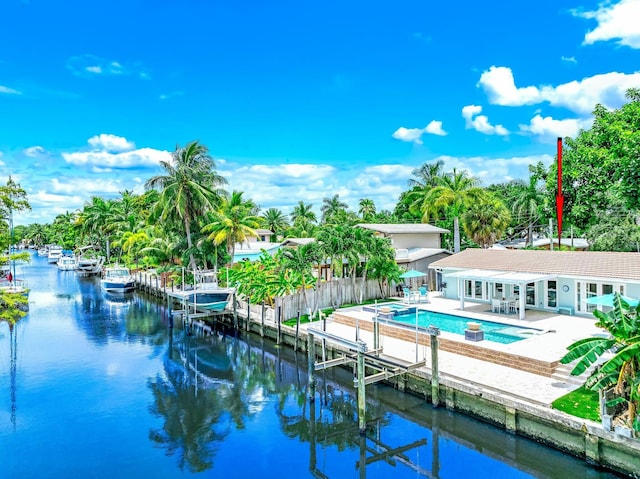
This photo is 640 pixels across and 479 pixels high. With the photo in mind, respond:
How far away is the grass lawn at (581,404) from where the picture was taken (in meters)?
12.6

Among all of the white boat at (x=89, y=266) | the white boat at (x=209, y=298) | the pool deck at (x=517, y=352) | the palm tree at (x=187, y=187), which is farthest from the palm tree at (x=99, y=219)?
the pool deck at (x=517, y=352)

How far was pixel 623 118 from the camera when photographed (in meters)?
29.4

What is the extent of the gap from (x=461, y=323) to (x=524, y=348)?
5385 millimetres

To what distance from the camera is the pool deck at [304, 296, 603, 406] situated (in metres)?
14.7

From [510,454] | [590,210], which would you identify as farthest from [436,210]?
[510,454]

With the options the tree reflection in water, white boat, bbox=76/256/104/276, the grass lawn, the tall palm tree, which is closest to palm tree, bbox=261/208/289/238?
the tall palm tree

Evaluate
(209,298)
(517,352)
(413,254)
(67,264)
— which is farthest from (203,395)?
(67,264)

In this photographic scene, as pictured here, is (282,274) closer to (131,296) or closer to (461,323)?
(461,323)

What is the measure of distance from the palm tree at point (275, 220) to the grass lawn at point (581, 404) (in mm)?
62651

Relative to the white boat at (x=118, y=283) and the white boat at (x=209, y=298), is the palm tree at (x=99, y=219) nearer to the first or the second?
the white boat at (x=118, y=283)

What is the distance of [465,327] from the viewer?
2216 cm

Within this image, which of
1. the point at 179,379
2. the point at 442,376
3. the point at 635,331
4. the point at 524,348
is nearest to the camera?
the point at 635,331

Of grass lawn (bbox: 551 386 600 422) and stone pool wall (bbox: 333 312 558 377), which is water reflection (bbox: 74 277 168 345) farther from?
grass lawn (bbox: 551 386 600 422)

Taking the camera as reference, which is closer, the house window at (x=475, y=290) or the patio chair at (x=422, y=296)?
the house window at (x=475, y=290)
